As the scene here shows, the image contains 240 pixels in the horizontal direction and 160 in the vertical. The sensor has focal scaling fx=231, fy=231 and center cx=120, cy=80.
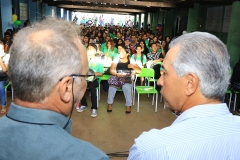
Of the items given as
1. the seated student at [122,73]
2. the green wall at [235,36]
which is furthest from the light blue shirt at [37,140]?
the green wall at [235,36]

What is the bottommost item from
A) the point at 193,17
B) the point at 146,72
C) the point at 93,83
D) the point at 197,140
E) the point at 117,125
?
the point at 117,125

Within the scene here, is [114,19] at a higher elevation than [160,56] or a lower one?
higher

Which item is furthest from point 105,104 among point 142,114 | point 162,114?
point 162,114

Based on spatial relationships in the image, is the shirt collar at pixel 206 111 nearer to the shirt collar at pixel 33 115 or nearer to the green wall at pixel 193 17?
the shirt collar at pixel 33 115

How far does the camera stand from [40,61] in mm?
685

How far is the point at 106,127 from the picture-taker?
3.58m

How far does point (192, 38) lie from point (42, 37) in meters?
0.53

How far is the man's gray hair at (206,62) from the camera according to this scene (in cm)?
82

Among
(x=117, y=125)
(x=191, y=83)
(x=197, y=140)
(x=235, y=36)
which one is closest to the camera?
(x=197, y=140)

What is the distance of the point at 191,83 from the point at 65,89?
46 cm

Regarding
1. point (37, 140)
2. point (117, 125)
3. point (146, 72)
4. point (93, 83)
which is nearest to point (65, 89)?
point (37, 140)

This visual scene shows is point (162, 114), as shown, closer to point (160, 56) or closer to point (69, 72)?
point (160, 56)

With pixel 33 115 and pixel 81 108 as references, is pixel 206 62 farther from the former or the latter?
pixel 81 108

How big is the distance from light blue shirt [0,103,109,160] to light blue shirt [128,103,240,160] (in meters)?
0.18
